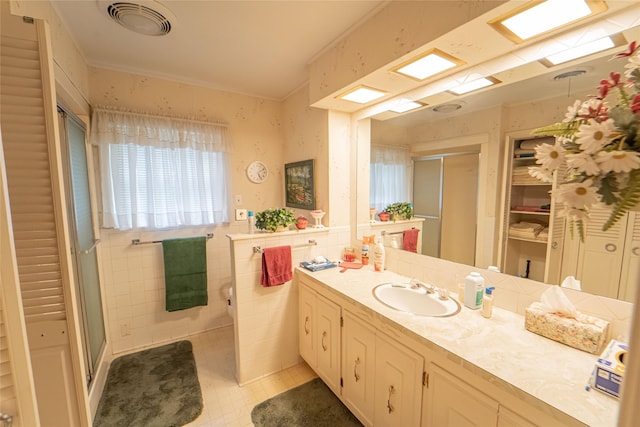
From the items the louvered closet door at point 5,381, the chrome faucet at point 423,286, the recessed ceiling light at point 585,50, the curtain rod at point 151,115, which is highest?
the curtain rod at point 151,115

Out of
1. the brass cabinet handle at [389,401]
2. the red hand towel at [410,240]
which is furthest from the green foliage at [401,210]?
the brass cabinet handle at [389,401]

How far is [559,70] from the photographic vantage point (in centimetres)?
117

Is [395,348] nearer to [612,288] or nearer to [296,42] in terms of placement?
[612,288]

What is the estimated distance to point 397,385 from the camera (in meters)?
1.28

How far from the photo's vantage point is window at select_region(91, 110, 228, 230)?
219cm

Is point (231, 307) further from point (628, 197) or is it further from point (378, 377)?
point (628, 197)

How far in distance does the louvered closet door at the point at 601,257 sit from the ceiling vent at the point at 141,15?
2399 millimetres

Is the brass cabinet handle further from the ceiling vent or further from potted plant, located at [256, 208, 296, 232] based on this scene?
the ceiling vent

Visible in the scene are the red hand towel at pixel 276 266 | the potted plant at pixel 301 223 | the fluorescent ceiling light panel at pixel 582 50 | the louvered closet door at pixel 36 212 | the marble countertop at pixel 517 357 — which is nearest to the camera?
the marble countertop at pixel 517 357

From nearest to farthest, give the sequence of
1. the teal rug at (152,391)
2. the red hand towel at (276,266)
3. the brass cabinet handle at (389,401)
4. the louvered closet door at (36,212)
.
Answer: the louvered closet door at (36,212)
the brass cabinet handle at (389,401)
the teal rug at (152,391)
the red hand towel at (276,266)

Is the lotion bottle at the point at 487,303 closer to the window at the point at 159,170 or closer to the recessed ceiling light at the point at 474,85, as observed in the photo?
the recessed ceiling light at the point at 474,85

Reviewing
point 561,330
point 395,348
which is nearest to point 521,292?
point 561,330

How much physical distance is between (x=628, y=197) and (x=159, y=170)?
290cm

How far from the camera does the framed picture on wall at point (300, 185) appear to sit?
7.98 ft
